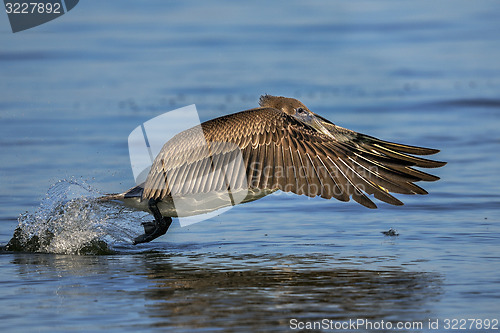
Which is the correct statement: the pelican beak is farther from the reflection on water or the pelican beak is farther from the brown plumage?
the reflection on water

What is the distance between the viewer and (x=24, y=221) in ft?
25.4

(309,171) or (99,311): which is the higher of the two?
(309,171)

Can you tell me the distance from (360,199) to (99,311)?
205 cm

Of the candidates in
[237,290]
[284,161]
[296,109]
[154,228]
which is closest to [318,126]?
[296,109]

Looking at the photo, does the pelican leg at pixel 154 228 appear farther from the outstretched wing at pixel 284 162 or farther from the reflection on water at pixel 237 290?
the reflection on water at pixel 237 290

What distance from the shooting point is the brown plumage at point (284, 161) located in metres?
6.54

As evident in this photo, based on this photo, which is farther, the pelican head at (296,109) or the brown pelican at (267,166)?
the pelican head at (296,109)

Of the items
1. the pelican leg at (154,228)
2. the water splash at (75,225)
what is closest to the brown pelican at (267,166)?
the pelican leg at (154,228)

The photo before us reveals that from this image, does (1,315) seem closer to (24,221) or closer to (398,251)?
(24,221)

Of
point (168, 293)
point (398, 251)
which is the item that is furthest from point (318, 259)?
point (168, 293)

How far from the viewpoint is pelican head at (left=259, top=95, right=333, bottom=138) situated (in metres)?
7.64

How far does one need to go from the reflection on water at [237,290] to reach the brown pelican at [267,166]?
0.59 meters

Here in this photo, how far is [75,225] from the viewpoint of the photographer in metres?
7.72

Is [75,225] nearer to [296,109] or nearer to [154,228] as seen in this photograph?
[154,228]
